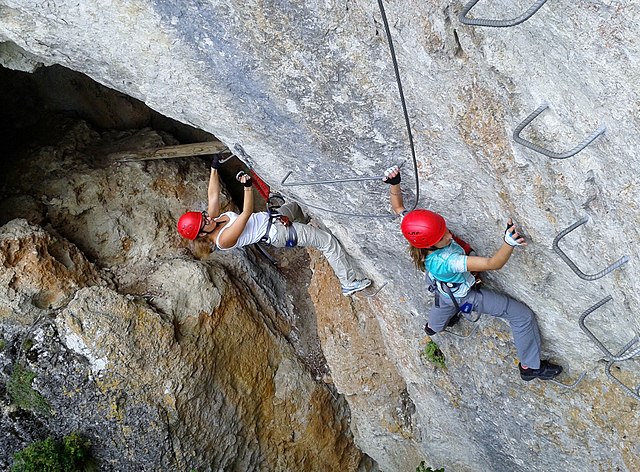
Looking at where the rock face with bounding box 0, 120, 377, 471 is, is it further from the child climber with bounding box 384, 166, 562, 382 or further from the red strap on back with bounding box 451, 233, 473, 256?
the red strap on back with bounding box 451, 233, 473, 256

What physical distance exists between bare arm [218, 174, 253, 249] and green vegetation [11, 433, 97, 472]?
2.73 m

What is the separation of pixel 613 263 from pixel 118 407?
Answer: 16.7 feet

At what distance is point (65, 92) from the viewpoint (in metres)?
8.46

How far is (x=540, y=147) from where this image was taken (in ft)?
11.1

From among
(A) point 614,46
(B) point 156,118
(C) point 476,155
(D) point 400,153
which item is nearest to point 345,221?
(D) point 400,153

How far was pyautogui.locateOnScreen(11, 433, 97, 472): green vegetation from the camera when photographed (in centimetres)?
603

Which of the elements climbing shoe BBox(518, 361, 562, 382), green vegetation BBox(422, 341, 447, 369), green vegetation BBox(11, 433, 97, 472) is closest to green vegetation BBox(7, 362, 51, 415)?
green vegetation BBox(11, 433, 97, 472)

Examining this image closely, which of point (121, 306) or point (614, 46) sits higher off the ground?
point (614, 46)

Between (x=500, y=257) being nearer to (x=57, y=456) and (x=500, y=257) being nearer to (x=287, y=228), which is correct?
(x=287, y=228)

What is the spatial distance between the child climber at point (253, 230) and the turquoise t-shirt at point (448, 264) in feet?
5.83

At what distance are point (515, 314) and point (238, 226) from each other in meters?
2.57

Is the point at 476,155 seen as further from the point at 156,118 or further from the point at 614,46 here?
the point at 156,118

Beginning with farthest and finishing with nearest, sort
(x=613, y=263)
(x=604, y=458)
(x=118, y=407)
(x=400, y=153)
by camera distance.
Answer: (x=118, y=407), (x=604, y=458), (x=400, y=153), (x=613, y=263)

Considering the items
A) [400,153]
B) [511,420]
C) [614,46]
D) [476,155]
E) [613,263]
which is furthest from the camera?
[511,420]
